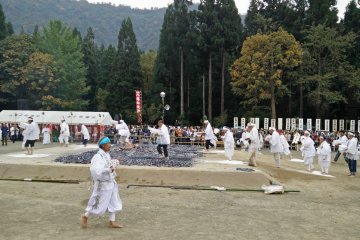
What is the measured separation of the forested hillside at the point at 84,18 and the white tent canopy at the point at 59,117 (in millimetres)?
120691

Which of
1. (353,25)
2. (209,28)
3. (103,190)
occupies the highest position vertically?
(353,25)

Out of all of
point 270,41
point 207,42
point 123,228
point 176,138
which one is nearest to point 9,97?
point 207,42

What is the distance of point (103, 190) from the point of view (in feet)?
27.6

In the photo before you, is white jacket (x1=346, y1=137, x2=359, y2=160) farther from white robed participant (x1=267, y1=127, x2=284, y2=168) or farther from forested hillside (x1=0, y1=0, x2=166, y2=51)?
forested hillside (x1=0, y1=0, x2=166, y2=51)

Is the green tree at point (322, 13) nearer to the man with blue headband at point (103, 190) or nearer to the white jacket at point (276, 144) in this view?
the white jacket at point (276, 144)

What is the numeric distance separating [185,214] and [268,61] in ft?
118

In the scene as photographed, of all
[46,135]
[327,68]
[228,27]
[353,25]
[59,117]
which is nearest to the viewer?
[46,135]

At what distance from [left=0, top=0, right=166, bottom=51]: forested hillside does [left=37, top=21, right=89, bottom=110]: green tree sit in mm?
99672

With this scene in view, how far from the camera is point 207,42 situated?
159 feet

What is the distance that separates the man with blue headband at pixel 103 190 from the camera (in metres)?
8.34

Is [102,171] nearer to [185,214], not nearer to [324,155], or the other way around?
[185,214]

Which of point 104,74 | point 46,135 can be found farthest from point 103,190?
point 104,74

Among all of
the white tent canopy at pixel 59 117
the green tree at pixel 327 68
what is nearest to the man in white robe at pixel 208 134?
the white tent canopy at pixel 59 117

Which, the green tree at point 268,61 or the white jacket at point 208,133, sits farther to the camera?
the green tree at point 268,61
